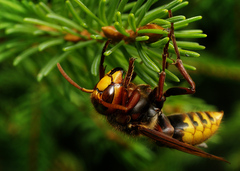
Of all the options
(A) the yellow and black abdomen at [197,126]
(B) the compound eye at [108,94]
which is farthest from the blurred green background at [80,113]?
(B) the compound eye at [108,94]

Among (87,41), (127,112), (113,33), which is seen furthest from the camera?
(127,112)

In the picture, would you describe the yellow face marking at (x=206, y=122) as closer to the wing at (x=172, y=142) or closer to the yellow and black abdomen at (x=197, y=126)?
the yellow and black abdomen at (x=197, y=126)

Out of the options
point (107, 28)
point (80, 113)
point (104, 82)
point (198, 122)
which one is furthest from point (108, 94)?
point (80, 113)

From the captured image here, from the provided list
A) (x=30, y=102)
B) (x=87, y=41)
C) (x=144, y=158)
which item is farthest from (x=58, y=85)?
(x=144, y=158)

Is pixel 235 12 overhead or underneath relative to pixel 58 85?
underneath

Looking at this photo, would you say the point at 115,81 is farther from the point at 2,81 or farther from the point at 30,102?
the point at 2,81

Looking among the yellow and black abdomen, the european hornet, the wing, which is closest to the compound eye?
the european hornet

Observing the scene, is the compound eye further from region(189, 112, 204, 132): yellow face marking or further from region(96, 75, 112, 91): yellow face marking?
region(189, 112, 204, 132): yellow face marking
